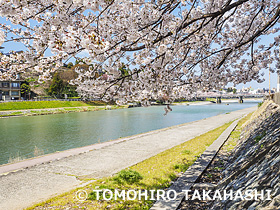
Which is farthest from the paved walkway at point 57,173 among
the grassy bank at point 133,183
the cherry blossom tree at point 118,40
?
the cherry blossom tree at point 118,40

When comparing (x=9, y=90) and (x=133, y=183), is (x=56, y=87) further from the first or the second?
(x=133, y=183)

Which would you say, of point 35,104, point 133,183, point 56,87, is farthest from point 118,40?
point 56,87

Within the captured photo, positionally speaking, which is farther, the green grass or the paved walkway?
the green grass

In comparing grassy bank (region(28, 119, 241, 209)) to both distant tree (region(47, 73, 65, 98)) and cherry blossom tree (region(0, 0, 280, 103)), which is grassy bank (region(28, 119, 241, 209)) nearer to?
cherry blossom tree (region(0, 0, 280, 103))

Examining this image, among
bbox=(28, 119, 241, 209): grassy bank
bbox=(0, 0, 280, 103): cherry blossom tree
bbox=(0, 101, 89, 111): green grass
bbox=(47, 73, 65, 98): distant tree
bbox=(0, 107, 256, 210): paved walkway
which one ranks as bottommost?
bbox=(0, 107, 256, 210): paved walkway

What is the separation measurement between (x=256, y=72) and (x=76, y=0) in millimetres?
7869

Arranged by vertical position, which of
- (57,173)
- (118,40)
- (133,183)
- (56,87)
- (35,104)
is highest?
(56,87)

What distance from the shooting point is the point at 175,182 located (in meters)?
5.51

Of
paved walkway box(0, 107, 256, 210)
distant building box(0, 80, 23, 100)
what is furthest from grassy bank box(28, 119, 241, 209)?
distant building box(0, 80, 23, 100)

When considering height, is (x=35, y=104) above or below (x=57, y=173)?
above

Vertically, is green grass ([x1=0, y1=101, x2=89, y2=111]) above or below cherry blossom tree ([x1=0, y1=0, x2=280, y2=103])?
below

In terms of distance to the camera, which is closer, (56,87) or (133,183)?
(133,183)

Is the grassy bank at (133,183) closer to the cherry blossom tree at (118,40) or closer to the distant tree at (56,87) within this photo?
the cherry blossom tree at (118,40)

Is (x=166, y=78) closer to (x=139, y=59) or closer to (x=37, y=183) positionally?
(x=139, y=59)
